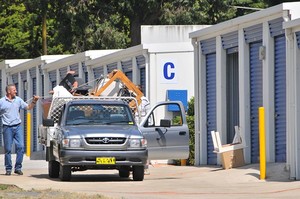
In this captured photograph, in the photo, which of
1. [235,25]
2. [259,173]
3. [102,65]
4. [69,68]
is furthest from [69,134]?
[69,68]

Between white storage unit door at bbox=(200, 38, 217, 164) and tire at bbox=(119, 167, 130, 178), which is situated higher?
white storage unit door at bbox=(200, 38, 217, 164)

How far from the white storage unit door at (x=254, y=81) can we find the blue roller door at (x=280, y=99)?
1.06 metres

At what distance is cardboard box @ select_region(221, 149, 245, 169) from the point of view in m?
25.5

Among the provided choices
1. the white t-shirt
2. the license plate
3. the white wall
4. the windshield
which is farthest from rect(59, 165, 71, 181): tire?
the white wall

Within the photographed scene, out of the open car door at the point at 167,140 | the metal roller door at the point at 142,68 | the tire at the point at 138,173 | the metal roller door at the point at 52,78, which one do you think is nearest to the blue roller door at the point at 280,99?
the open car door at the point at 167,140

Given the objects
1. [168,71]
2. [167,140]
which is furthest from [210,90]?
[167,140]

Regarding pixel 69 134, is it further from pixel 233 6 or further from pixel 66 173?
pixel 233 6

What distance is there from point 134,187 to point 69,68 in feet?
64.5

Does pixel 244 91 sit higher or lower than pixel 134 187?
higher

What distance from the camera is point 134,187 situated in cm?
2112

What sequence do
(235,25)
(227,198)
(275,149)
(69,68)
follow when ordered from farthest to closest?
(69,68) < (235,25) < (275,149) < (227,198)

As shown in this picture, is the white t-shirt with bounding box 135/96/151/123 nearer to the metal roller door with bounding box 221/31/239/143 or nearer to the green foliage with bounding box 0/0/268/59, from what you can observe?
the metal roller door with bounding box 221/31/239/143

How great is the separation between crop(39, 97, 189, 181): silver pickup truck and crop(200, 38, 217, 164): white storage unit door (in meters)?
4.03

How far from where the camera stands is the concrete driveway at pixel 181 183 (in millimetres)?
19406
